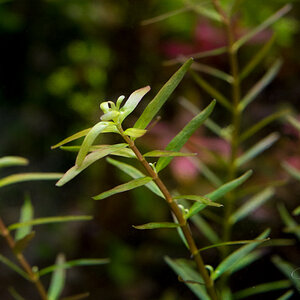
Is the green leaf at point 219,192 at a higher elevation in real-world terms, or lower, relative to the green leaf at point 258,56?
lower

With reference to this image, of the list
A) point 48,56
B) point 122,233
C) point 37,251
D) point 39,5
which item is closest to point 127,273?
point 122,233

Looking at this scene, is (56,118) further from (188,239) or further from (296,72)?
(188,239)

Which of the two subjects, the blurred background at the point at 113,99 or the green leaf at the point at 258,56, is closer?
the green leaf at the point at 258,56

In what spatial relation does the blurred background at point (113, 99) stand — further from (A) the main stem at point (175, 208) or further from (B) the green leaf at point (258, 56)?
(A) the main stem at point (175, 208)

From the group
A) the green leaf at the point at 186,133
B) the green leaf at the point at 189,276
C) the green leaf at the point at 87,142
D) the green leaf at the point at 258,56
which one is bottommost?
the green leaf at the point at 189,276

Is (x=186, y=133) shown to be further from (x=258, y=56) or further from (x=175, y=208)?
(x=258, y=56)

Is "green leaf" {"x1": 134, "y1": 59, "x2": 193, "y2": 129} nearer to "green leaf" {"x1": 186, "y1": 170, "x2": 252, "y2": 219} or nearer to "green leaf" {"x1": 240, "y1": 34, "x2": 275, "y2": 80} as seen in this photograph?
"green leaf" {"x1": 186, "y1": 170, "x2": 252, "y2": 219}

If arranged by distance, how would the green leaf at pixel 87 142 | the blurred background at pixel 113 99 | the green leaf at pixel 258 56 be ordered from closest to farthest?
the green leaf at pixel 87 142
the green leaf at pixel 258 56
the blurred background at pixel 113 99

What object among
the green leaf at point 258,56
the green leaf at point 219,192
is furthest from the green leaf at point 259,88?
the green leaf at point 219,192

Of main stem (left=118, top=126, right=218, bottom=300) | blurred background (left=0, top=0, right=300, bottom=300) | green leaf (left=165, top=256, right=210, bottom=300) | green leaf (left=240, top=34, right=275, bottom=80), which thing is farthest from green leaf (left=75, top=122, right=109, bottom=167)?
blurred background (left=0, top=0, right=300, bottom=300)
